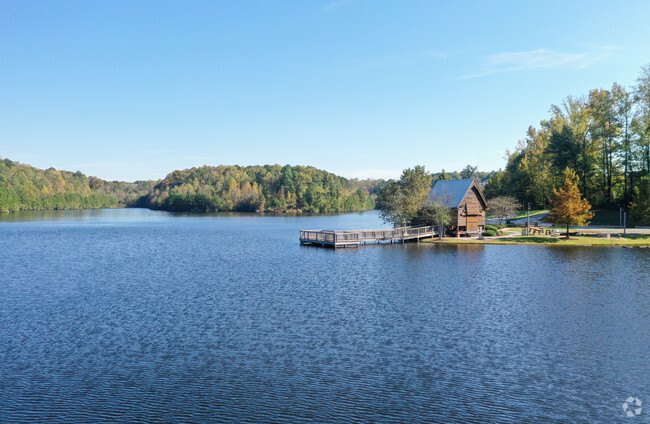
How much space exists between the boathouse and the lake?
78.0 feet

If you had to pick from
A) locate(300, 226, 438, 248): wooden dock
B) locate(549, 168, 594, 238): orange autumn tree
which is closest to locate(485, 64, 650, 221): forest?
locate(549, 168, 594, 238): orange autumn tree

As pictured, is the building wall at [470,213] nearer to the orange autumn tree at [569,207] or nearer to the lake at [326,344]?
the orange autumn tree at [569,207]

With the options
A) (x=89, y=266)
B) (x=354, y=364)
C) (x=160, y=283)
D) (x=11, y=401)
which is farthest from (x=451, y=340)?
(x=89, y=266)

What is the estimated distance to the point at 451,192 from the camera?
67.2 meters

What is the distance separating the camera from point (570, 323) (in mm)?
24109

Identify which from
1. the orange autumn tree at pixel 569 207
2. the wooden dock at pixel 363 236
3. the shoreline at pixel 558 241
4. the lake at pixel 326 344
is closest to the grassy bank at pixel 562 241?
the shoreline at pixel 558 241

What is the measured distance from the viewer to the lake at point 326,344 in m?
15.0

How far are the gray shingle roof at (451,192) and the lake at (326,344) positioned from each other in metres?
24.0

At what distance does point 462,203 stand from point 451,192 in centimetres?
269

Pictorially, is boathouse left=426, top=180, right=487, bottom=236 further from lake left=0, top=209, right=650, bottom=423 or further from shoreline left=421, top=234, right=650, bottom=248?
lake left=0, top=209, right=650, bottom=423

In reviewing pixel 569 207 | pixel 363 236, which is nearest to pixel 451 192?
pixel 363 236

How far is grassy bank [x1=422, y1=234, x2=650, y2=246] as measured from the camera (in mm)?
56562

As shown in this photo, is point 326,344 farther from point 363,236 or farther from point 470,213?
point 470,213

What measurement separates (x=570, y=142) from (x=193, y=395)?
273 feet
